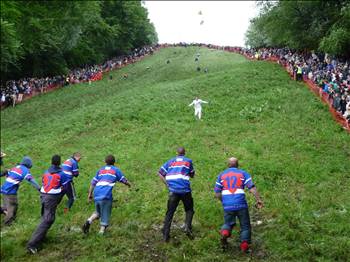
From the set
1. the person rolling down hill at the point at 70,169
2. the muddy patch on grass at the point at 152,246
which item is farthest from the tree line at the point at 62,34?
the muddy patch on grass at the point at 152,246

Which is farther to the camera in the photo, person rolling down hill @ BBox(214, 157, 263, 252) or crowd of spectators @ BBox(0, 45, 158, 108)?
crowd of spectators @ BBox(0, 45, 158, 108)

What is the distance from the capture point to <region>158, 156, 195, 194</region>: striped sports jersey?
408 inches

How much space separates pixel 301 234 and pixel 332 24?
115 feet

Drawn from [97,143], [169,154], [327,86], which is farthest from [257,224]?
[327,86]

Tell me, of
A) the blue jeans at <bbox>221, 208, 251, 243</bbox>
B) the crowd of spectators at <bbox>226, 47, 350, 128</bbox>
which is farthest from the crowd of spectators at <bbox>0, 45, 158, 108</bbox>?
the blue jeans at <bbox>221, 208, 251, 243</bbox>

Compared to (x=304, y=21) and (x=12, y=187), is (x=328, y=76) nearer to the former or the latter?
(x=304, y=21)

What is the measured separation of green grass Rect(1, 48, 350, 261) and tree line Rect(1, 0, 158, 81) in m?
6.06

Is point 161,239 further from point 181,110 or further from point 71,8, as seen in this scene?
point 71,8

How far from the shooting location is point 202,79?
123 ft

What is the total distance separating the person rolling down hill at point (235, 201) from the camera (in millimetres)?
9484

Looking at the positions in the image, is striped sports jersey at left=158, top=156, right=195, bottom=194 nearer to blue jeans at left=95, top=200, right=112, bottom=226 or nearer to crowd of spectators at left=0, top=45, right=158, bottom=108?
blue jeans at left=95, top=200, right=112, bottom=226

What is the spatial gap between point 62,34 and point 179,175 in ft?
129

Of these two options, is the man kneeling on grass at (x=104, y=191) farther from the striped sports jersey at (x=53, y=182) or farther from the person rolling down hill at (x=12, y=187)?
the person rolling down hill at (x=12, y=187)

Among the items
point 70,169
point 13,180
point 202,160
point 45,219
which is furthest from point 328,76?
point 45,219
